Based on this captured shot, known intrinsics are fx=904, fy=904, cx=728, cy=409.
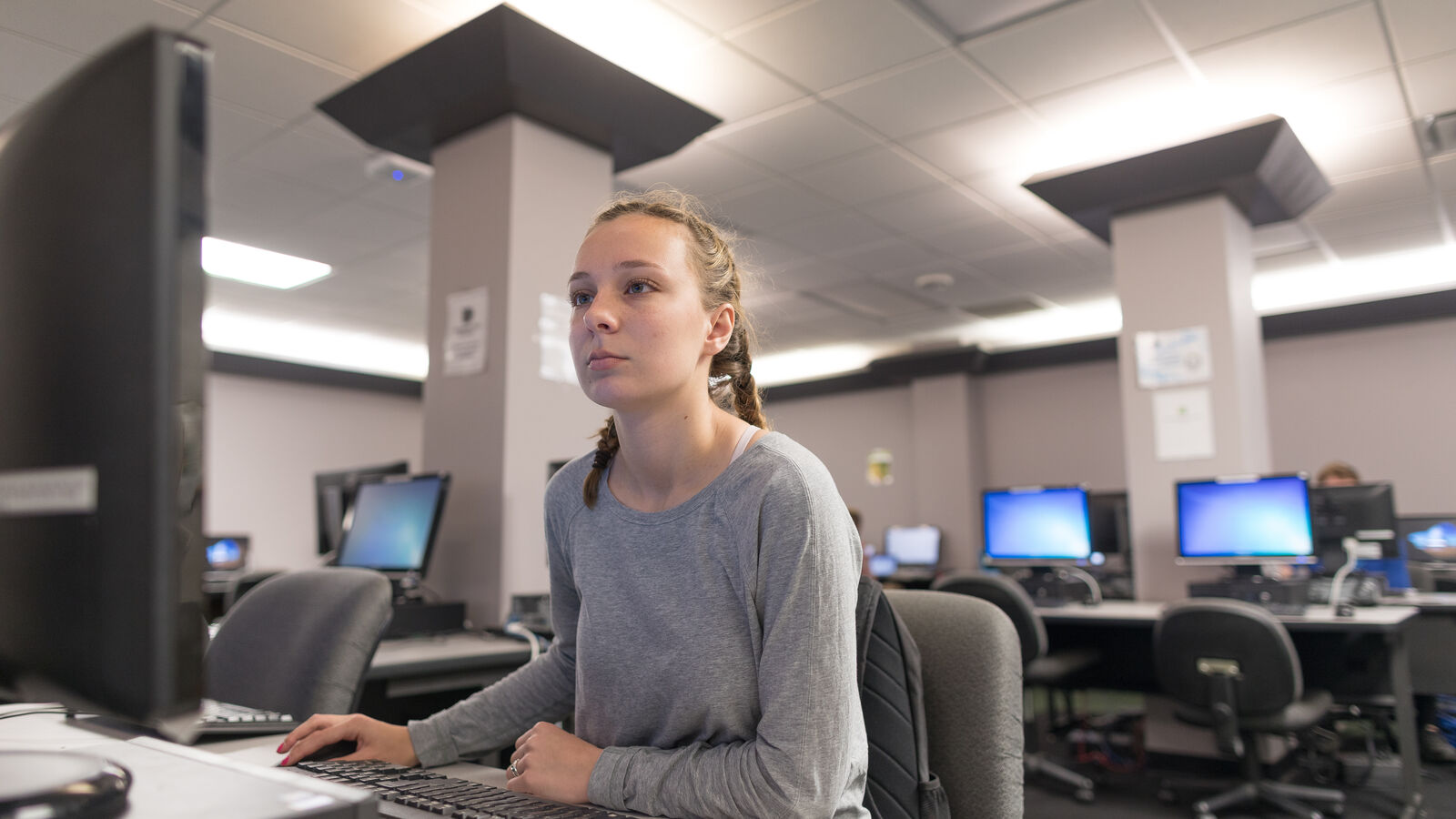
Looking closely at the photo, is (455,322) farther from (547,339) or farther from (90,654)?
(90,654)

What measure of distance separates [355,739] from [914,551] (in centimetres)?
751

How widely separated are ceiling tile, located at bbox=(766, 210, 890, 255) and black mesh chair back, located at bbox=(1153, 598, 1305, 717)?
246cm

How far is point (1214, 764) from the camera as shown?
3793mm

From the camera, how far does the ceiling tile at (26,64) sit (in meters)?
2.95

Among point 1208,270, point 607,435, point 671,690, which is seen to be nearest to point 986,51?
point 1208,270

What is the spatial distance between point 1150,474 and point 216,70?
160 inches

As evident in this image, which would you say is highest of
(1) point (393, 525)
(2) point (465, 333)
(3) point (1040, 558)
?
(2) point (465, 333)

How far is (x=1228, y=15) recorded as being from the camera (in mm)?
2902

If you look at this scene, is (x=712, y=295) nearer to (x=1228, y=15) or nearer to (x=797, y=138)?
(x=1228, y=15)

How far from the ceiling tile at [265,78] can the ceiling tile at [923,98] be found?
73.6 inches

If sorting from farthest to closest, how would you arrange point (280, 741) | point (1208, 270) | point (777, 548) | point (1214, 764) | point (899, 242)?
point (899, 242) → point (1208, 270) → point (1214, 764) → point (280, 741) → point (777, 548)

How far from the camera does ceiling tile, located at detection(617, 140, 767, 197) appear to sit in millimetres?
3887

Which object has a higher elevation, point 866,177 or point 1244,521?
point 866,177

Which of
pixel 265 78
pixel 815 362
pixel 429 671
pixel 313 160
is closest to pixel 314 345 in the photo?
pixel 313 160
